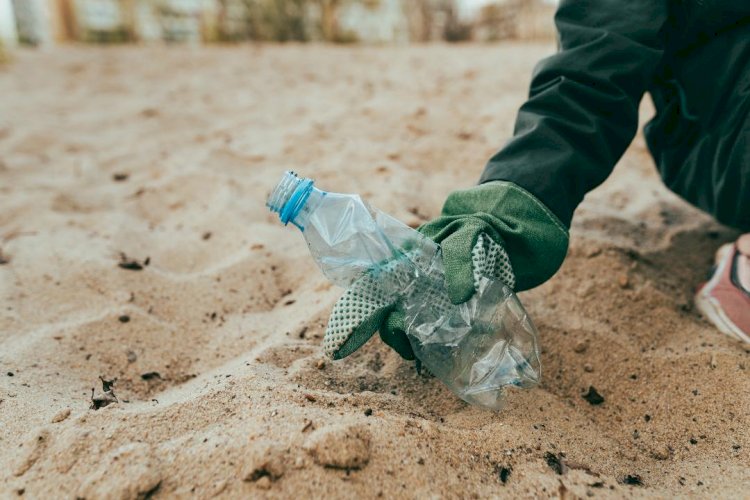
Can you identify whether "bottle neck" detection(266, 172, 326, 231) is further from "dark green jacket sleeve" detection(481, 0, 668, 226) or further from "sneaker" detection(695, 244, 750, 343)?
"sneaker" detection(695, 244, 750, 343)

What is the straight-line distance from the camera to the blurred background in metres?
6.96

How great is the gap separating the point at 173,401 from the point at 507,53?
14.6ft

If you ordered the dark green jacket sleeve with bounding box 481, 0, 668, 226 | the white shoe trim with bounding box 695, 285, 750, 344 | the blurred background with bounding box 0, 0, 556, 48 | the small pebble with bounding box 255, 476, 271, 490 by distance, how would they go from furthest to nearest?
1. the blurred background with bounding box 0, 0, 556, 48
2. the white shoe trim with bounding box 695, 285, 750, 344
3. the dark green jacket sleeve with bounding box 481, 0, 668, 226
4. the small pebble with bounding box 255, 476, 271, 490

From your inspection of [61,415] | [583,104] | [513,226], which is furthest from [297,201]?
[583,104]

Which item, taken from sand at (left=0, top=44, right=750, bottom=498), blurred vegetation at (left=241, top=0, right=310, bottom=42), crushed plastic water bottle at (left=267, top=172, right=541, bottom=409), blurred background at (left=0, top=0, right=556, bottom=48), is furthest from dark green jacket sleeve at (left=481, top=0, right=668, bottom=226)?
blurred vegetation at (left=241, top=0, right=310, bottom=42)

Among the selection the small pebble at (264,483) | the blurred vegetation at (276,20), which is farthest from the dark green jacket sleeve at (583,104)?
the blurred vegetation at (276,20)

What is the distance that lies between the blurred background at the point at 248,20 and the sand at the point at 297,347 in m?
4.51

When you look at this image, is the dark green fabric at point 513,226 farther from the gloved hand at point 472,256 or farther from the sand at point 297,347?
the sand at point 297,347

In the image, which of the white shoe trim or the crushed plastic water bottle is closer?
the crushed plastic water bottle

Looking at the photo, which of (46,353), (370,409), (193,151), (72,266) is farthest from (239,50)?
(370,409)

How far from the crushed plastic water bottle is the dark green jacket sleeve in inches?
10.0

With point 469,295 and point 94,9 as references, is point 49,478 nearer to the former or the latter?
point 469,295

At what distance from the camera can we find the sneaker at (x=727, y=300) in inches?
58.1

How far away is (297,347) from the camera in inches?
54.1
